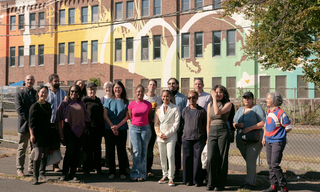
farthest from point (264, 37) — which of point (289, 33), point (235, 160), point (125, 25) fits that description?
point (125, 25)

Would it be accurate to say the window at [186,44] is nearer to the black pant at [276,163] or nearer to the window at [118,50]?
the window at [118,50]

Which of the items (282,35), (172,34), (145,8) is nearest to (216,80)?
(172,34)

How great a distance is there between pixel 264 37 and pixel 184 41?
11.1 meters

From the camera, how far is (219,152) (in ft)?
18.8

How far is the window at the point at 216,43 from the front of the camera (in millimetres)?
25766

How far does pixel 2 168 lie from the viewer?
723 centimetres

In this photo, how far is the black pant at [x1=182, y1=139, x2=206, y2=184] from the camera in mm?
5910

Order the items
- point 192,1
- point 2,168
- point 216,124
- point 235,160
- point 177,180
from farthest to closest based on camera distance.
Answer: point 192,1 < point 235,160 < point 2,168 < point 177,180 < point 216,124

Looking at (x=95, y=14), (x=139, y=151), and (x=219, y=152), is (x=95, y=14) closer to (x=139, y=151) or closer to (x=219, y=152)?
(x=139, y=151)

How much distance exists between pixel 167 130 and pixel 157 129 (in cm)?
22

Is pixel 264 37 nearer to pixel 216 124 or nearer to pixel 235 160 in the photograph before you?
pixel 235 160

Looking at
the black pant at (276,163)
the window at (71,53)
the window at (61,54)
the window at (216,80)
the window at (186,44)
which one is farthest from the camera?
the window at (61,54)

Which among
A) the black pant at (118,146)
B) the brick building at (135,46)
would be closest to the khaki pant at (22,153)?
the black pant at (118,146)

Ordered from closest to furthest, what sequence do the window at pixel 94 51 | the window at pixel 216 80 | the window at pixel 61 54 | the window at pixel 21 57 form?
the window at pixel 216 80 → the window at pixel 94 51 → the window at pixel 61 54 → the window at pixel 21 57
